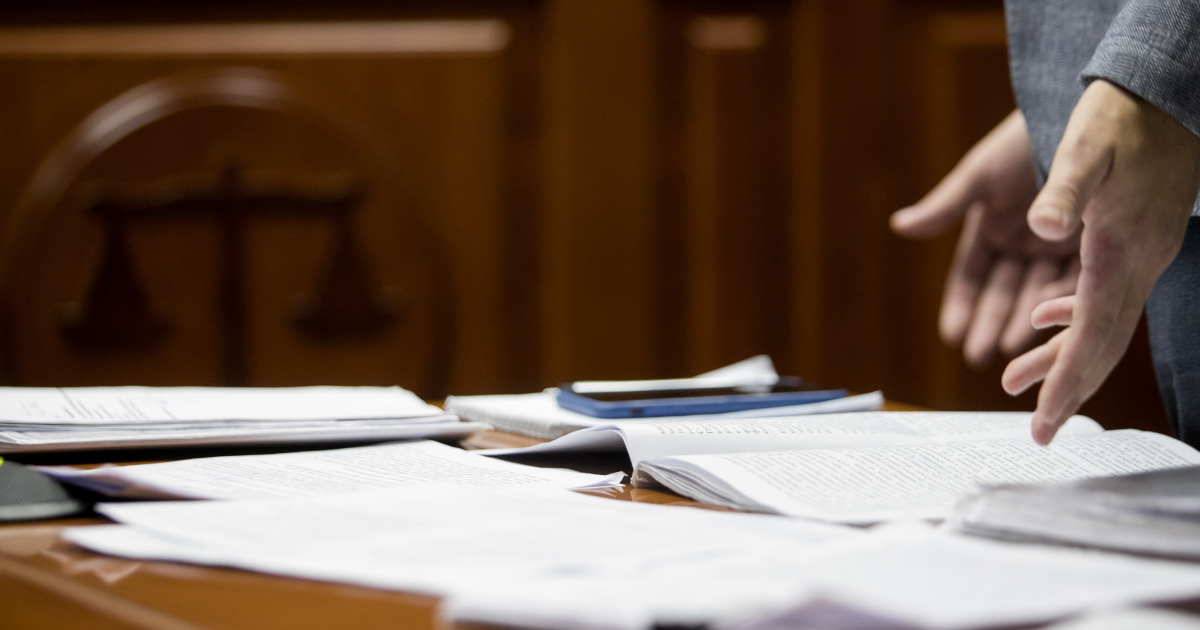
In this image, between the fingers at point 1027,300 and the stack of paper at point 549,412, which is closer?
the stack of paper at point 549,412

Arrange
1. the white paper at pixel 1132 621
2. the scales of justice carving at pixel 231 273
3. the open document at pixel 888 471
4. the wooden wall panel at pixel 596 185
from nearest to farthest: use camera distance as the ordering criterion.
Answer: the white paper at pixel 1132 621, the open document at pixel 888 471, the scales of justice carving at pixel 231 273, the wooden wall panel at pixel 596 185

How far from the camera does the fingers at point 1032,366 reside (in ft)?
1.35

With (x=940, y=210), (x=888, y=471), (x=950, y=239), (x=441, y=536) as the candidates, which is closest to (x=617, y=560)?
(x=441, y=536)

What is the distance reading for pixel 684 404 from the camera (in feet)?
1.86

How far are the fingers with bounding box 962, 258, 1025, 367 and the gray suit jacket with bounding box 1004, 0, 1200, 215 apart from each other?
12cm

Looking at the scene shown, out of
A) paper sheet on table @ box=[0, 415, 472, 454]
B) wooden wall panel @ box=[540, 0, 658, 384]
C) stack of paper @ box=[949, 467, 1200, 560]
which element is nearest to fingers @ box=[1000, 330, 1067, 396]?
stack of paper @ box=[949, 467, 1200, 560]

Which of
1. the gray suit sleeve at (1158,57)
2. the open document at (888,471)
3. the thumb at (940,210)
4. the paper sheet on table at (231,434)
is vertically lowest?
the open document at (888,471)

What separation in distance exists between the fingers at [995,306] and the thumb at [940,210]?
0.22ft

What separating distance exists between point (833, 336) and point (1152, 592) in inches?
45.8

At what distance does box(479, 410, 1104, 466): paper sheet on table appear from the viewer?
436 millimetres

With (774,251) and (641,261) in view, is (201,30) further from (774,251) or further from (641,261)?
(774,251)

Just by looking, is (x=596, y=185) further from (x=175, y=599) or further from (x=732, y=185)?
(x=175, y=599)

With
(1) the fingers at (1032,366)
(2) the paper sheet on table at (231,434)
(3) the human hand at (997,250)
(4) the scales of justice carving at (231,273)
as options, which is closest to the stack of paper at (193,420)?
(2) the paper sheet on table at (231,434)

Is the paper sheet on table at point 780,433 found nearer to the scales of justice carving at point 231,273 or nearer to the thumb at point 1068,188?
the thumb at point 1068,188
